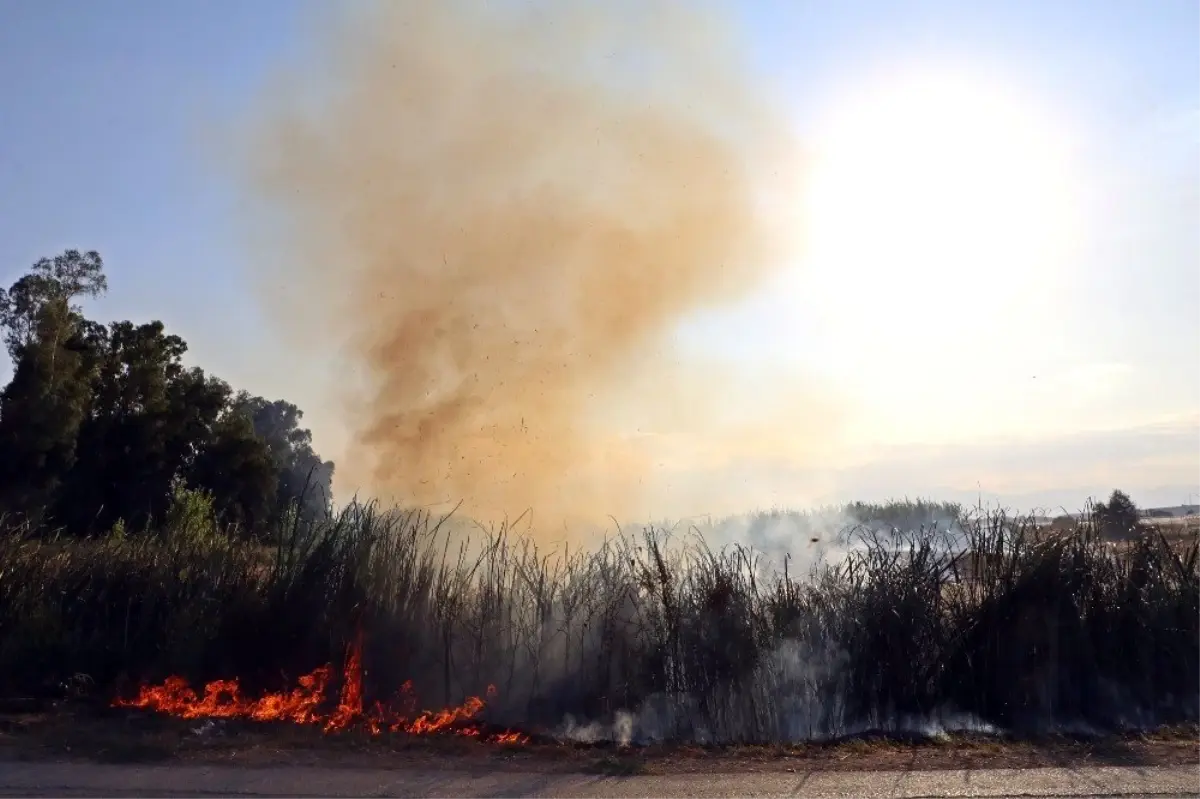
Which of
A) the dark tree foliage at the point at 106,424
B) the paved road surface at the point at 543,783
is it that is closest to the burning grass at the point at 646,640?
the paved road surface at the point at 543,783

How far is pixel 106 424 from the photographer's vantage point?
36594 mm

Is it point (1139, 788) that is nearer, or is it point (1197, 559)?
point (1139, 788)

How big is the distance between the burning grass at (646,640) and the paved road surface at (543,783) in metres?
2.40

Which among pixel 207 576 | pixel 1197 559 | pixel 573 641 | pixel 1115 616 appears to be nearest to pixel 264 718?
pixel 207 576

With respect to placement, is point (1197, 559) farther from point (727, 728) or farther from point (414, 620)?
point (414, 620)

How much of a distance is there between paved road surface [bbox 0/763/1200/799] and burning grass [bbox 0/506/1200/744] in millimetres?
2402

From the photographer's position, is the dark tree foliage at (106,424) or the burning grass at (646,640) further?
the dark tree foliage at (106,424)

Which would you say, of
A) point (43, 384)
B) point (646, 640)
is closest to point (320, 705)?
point (646, 640)

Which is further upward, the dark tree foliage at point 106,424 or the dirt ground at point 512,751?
the dark tree foliage at point 106,424

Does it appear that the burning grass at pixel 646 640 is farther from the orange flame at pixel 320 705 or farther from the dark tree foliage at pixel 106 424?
the dark tree foliage at pixel 106 424

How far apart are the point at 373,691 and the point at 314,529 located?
2371mm

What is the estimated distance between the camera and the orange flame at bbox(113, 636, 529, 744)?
11414 mm

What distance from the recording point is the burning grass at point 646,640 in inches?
467

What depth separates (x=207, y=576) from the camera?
13.0m
